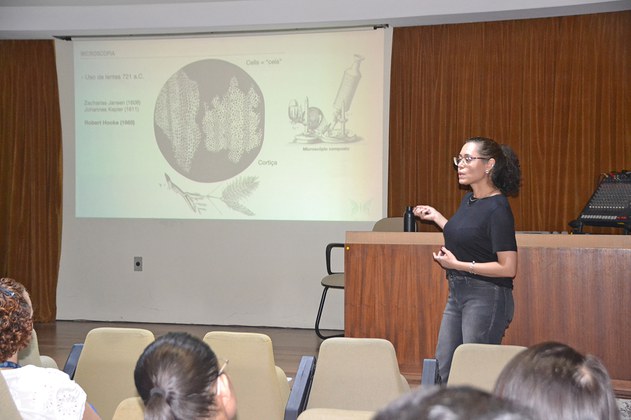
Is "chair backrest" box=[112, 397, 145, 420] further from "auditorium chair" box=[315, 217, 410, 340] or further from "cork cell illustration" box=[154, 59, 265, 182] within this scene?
"cork cell illustration" box=[154, 59, 265, 182]

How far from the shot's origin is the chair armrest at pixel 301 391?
9.05 ft

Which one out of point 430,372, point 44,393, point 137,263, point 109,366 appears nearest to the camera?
point 44,393

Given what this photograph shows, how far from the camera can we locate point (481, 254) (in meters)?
3.08

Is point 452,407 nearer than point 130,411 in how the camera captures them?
Yes

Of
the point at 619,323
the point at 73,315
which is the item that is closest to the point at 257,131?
the point at 73,315

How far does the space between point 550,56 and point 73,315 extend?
5132 mm

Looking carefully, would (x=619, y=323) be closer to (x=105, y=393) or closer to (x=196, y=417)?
(x=105, y=393)

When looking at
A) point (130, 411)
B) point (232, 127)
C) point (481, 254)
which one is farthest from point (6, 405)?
point (232, 127)

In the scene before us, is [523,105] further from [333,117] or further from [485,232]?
[485,232]

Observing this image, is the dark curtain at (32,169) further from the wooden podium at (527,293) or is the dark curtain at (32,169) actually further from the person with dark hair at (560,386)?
the person with dark hair at (560,386)

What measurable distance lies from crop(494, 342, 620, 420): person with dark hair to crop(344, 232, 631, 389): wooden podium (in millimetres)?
3259

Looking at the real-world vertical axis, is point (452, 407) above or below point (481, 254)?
above

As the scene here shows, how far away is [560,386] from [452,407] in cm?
41

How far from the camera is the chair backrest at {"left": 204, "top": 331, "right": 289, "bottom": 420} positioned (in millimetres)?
2887
